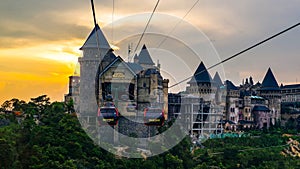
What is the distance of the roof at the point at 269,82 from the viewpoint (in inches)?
2253

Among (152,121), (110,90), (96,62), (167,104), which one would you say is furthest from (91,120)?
(152,121)

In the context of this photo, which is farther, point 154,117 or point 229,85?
point 229,85

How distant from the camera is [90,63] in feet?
128

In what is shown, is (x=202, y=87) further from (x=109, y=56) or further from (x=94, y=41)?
(x=94, y=41)

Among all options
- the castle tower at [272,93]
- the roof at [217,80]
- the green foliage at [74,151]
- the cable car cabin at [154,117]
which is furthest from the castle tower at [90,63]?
the castle tower at [272,93]

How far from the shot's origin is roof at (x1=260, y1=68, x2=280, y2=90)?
57.2 meters

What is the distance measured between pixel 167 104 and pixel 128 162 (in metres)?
15.6

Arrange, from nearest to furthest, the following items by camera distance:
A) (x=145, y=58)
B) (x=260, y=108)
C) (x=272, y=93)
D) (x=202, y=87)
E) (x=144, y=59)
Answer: (x=144, y=59) < (x=145, y=58) < (x=202, y=87) < (x=260, y=108) < (x=272, y=93)

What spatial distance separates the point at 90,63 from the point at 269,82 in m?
26.5

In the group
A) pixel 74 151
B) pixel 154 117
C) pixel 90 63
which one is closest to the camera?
pixel 154 117

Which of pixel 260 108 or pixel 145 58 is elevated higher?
pixel 145 58

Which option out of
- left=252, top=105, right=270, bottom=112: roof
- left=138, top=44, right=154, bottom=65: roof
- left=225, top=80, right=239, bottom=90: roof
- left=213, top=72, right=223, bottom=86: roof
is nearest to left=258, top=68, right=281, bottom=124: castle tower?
left=252, top=105, right=270, bottom=112: roof

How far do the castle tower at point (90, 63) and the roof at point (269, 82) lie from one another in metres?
25.3

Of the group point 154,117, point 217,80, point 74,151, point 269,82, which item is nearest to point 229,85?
point 217,80
